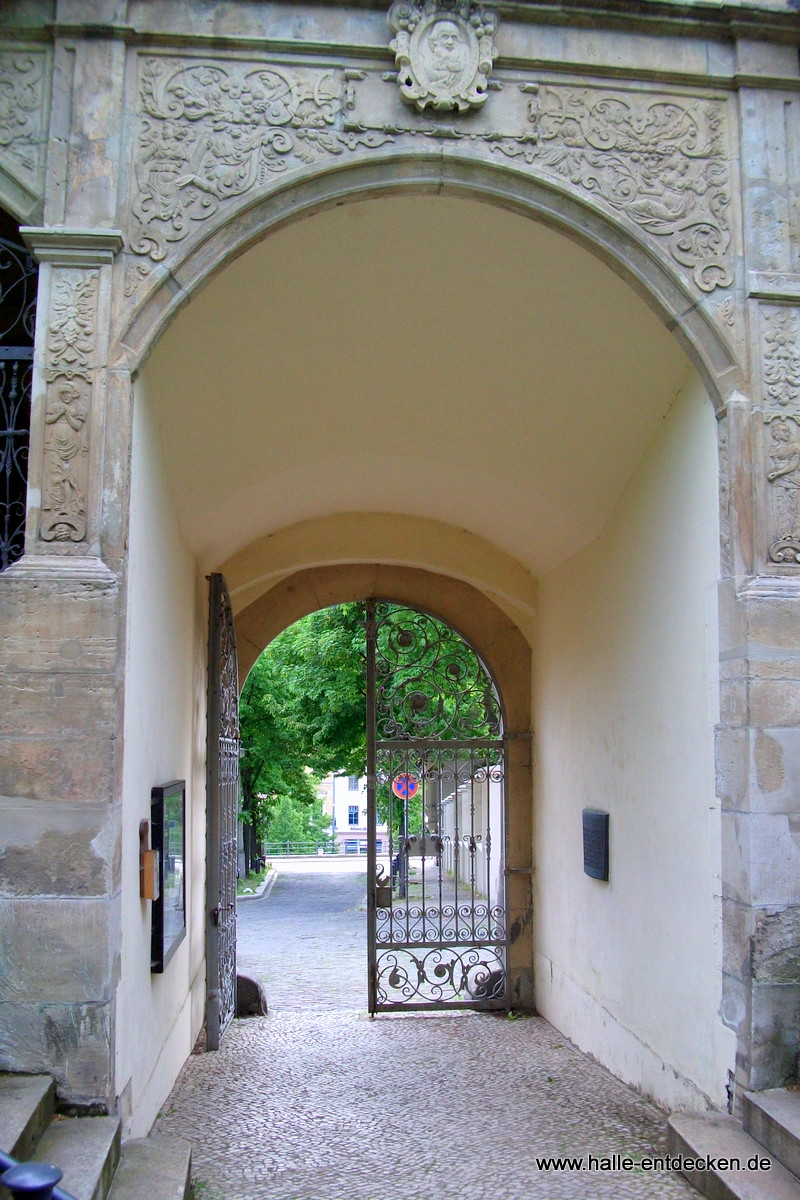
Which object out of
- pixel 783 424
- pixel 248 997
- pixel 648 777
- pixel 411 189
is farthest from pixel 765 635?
pixel 248 997

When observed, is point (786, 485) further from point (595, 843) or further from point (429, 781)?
point (429, 781)

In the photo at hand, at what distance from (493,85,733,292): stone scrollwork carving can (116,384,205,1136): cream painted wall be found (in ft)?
6.44

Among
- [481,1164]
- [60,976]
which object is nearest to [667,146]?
[60,976]

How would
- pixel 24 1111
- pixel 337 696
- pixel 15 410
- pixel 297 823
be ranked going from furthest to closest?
1. pixel 297 823
2. pixel 337 696
3. pixel 15 410
4. pixel 24 1111

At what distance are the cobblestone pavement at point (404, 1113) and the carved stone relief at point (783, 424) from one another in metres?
2.41

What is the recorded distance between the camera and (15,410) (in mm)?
3971

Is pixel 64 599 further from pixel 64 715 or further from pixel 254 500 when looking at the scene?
pixel 254 500

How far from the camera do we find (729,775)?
3971 mm

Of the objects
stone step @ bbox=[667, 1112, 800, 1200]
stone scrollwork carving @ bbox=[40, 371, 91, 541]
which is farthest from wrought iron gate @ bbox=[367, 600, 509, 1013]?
stone scrollwork carving @ bbox=[40, 371, 91, 541]

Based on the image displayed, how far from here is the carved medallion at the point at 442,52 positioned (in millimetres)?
4125

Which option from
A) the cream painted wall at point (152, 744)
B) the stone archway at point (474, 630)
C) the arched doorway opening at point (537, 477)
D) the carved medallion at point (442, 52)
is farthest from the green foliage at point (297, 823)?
the carved medallion at point (442, 52)

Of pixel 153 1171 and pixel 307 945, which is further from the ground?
pixel 153 1171

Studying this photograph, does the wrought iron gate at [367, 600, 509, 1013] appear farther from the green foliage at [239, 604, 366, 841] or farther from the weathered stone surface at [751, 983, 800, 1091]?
the weathered stone surface at [751, 983, 800, 1091]

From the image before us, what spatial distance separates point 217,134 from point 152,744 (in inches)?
98.6
